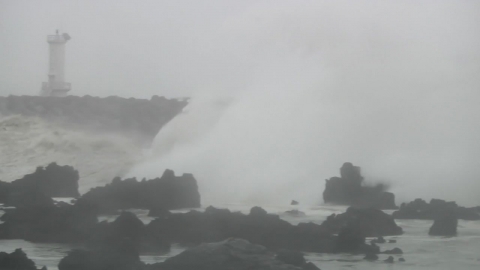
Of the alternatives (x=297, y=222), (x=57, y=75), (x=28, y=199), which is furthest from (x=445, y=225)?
(x=57, y=75)

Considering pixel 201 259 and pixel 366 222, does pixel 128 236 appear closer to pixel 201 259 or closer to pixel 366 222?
pixel 201 259

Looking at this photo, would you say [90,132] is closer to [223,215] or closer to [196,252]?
[223,215]

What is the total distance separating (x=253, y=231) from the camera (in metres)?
7.08

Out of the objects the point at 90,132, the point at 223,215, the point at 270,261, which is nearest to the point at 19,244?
the point at 223,215

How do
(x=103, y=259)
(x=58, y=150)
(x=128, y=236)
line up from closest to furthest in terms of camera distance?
(x=103, y=259) → (x=128, y=236) → (x=58, y=150)

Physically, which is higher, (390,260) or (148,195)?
(148,195)

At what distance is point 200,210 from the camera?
815cm

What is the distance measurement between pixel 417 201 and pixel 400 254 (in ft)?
6.75

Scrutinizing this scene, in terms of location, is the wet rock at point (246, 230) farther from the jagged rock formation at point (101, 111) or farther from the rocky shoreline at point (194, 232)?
the jagged rock formation at point (101, 111)

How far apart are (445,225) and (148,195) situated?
11.5 feet

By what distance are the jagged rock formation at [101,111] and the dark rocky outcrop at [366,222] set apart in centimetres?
1050

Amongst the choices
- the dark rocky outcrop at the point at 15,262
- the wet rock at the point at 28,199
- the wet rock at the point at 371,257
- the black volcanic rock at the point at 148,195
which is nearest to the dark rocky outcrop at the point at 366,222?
the wet rock at the point at 371,257

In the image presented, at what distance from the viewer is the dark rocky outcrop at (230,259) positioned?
19.3ft

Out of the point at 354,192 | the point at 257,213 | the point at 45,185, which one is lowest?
the point at 257,213
